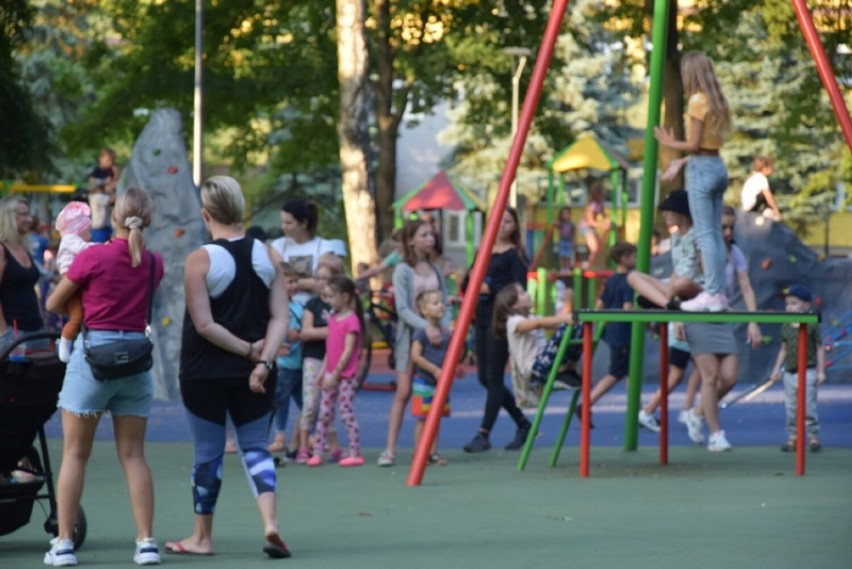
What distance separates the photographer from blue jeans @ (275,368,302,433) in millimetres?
13383

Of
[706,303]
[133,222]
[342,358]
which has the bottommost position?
[342,358]

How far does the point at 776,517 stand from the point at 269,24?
30.9 m

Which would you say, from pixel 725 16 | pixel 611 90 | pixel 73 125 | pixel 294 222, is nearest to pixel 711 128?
pixel 294 222

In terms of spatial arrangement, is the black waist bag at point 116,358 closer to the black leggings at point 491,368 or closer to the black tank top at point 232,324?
the black tank top at point 232,324

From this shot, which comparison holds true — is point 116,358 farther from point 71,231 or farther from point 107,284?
point 71,231

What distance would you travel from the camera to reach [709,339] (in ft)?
45.2

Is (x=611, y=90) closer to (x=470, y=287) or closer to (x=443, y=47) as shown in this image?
(x=443, y=47)

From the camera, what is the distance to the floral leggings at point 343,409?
1301 cm

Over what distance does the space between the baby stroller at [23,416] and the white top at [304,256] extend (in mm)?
5096

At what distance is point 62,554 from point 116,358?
85 cm

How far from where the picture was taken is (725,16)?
32.6 meters

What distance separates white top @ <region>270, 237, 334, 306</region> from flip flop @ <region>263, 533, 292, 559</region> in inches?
215

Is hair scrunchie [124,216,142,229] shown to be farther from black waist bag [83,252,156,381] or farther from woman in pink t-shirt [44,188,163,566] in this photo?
black waist bag [83,252,156,381]

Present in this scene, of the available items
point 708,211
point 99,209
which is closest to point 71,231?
point 708,211
